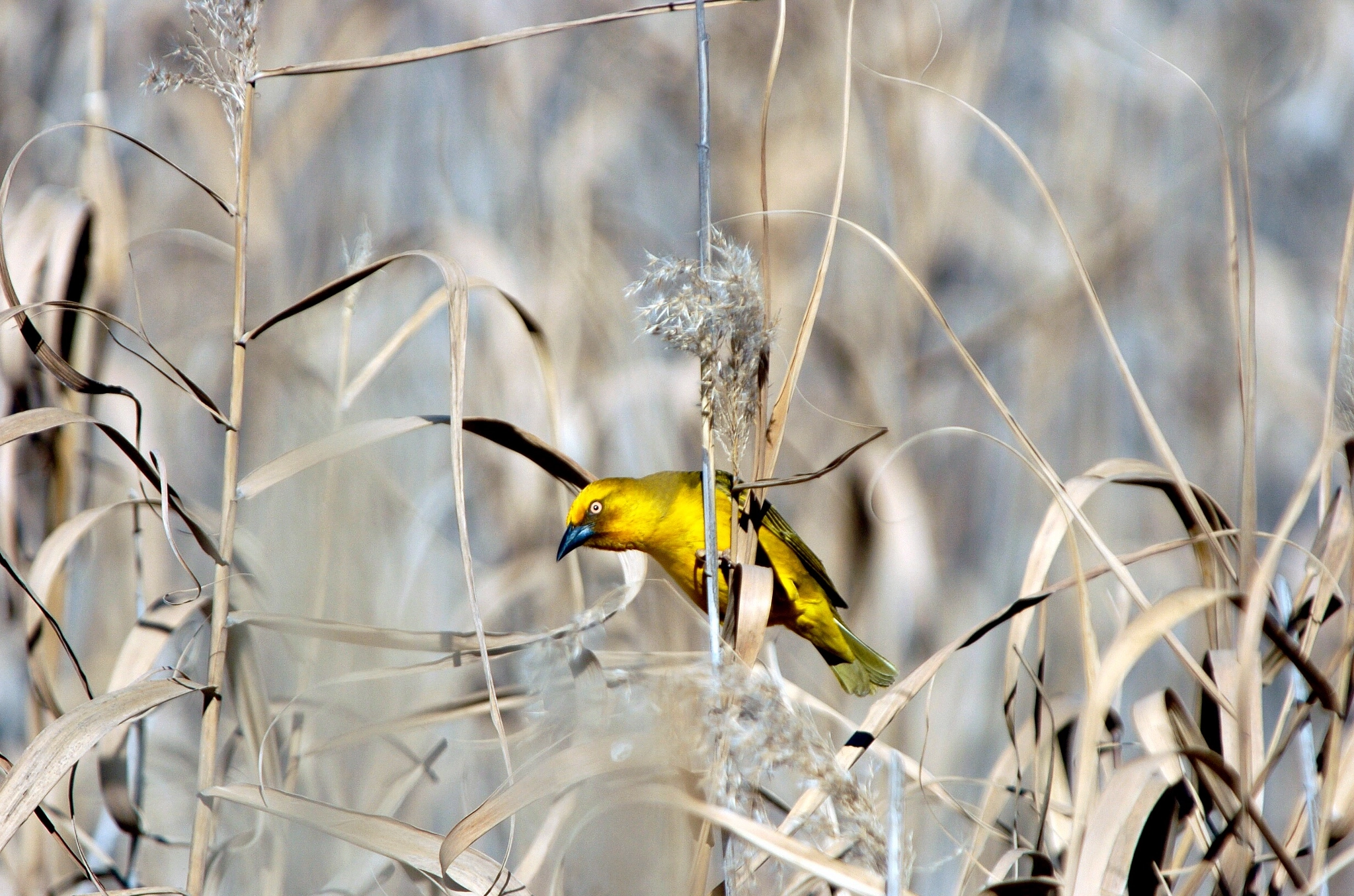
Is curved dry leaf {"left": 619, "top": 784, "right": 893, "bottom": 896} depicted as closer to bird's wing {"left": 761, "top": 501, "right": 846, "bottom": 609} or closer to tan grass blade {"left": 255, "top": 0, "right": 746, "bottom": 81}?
tan grass blade {"left": 255, "top": 0, "right": 746, "bottom": 81}

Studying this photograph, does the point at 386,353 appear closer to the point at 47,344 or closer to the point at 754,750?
the point at 47,344

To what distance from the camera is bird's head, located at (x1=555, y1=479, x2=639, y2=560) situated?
4.95 ft

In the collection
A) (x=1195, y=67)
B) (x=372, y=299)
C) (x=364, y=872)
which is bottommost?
(x=364, y=872)

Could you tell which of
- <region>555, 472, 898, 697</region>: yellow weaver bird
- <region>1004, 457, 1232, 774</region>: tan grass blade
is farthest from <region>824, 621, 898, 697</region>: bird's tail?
<region>1004, 457, 1232, 774</region>: tan grass blade

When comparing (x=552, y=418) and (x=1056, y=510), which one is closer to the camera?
(x=1056, y=510)

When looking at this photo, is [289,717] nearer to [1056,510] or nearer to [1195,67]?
[1056,510]

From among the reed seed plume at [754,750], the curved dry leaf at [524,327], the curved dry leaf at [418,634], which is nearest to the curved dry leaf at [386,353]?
the curved dry leaf at [524,327]

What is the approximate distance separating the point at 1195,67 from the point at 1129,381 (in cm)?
162

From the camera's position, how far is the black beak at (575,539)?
1490 millimetres

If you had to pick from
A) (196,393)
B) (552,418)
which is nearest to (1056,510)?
(552,418)

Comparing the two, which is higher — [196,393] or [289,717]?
[196,393]

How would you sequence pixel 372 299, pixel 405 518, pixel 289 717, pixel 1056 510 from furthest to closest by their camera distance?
pixel 372 299
pixel 405 518
pixel 289 717
pixel 1056 510

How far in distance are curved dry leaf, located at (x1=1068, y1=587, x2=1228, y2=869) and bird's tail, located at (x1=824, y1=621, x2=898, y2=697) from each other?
112cm

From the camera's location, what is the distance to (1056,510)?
0.87 metres
